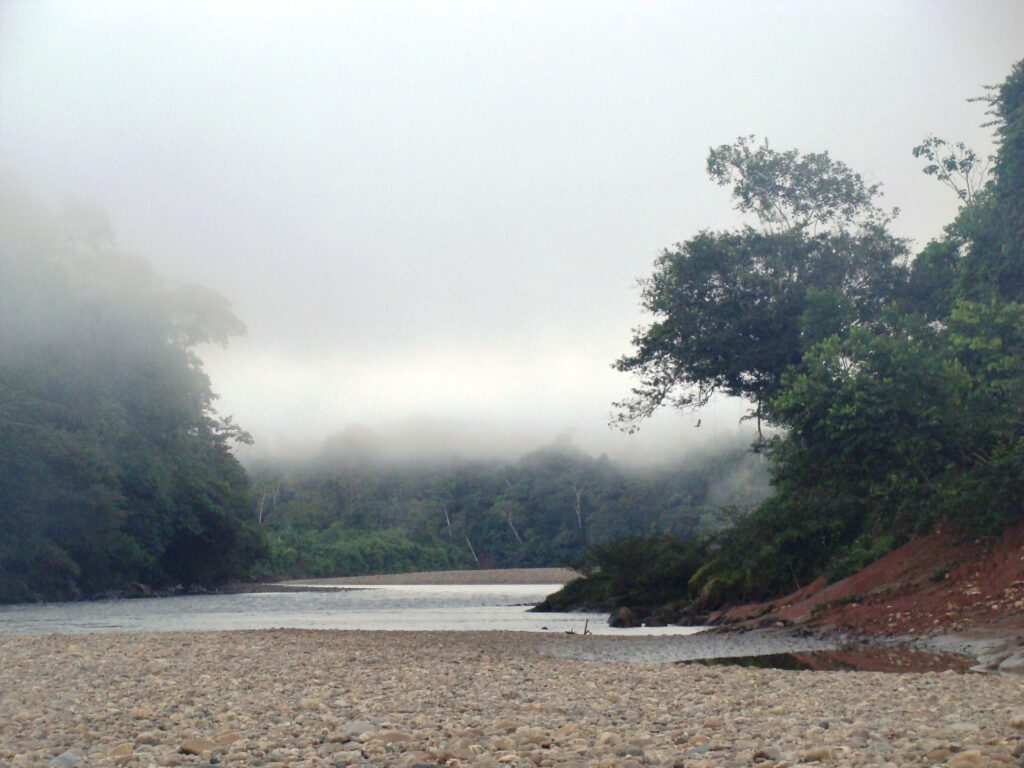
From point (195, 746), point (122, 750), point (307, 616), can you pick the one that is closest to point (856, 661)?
point (195, 746)

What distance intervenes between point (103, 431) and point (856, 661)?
41.3 meters

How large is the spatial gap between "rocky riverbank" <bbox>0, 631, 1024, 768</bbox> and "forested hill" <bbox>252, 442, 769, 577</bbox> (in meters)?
Answer: 68.4

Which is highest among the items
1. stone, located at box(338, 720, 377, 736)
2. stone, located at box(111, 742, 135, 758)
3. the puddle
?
the puddle

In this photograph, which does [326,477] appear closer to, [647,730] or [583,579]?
[583,579]

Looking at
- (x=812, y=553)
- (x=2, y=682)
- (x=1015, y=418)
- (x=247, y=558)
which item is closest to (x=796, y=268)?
(x=812, y=553)

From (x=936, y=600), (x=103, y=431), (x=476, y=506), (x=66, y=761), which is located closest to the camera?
(x=66, y=761)

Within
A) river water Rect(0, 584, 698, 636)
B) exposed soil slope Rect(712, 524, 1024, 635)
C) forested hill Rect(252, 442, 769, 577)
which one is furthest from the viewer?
forested hill Rect(252, 442, 769, 577)

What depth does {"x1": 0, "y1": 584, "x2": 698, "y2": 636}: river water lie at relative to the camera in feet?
91.2

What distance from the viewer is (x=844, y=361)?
74.6 ft

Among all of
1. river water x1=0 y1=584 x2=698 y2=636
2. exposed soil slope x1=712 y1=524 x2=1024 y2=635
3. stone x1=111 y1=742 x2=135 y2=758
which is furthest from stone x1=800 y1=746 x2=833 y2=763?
river water x1=0 y1=584 x2=698 y2=636

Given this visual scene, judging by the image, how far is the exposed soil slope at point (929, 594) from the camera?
18.4 meters

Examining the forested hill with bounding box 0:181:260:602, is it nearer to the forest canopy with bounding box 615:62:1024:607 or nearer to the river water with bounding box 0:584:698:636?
the river water with bounding box 0:584:698:636

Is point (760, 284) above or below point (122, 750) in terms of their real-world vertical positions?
above

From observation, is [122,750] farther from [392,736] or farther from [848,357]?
[848,357]
